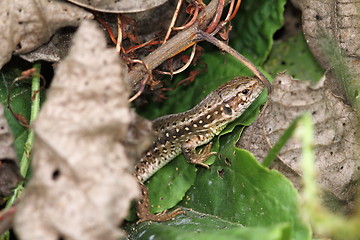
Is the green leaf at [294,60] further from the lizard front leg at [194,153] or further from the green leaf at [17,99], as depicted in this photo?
the green leaf at [17,99]

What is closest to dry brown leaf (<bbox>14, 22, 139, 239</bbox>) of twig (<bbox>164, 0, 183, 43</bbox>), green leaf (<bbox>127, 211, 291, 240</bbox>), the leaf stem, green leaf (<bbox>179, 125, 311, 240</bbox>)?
green leaf (<bbox>127, 211, 291, 240</bbox>)

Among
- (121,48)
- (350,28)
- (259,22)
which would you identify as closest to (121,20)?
(121,48)

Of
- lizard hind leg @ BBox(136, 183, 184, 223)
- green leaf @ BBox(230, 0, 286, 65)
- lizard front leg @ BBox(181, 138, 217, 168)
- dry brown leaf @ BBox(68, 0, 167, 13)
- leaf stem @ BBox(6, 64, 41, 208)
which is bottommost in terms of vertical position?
lizard hind leg @ BBox(136, 183, 184, 223)

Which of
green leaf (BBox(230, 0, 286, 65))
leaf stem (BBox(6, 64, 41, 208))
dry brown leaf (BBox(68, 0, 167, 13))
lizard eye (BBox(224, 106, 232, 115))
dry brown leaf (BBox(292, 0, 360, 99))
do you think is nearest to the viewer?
leaf stem (BBox(6, 64, 41, 208))

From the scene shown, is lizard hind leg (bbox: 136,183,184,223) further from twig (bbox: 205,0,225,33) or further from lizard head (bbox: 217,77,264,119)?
twig (bbox: 205,0,225,33)

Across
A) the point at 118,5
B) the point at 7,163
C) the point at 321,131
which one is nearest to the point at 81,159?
the point at 7,163

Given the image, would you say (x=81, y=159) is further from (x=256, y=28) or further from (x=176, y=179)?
(x=256, y=28)

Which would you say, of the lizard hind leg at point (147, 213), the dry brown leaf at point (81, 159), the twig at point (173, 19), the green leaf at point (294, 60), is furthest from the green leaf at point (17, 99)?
the green leaf at point (294, 60)
